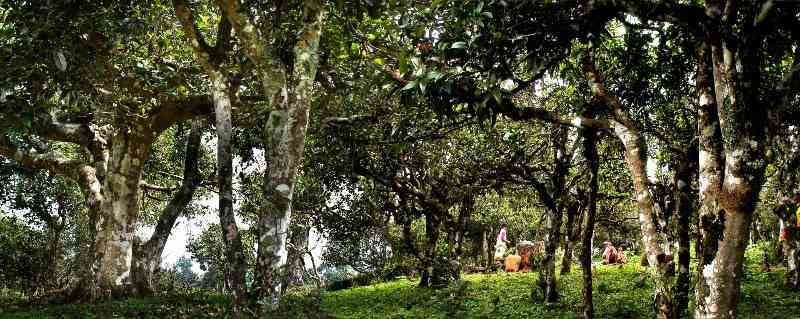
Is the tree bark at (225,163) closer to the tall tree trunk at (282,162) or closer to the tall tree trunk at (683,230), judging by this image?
the tall tree trunk at (282,162)

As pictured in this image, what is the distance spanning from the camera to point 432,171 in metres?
17.5

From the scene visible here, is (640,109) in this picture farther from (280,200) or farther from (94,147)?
(94,147)

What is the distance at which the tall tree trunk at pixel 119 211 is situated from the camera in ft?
48.5

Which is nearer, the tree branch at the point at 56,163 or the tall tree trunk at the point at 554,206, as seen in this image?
the tall tree trunk at the point at 554,206

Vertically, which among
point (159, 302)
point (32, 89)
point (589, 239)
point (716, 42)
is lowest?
point (159, 302)

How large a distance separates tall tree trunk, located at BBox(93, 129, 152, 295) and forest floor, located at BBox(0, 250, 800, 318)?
1032mm

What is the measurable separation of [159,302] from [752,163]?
1323cm

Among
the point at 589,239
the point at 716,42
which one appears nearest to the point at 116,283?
the point at 589,239

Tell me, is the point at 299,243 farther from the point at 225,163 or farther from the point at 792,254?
the point at 225,163

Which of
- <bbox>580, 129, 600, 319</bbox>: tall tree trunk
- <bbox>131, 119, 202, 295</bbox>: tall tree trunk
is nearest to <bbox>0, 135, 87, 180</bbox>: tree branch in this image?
<bbox>131, 119, 202, 295</bbox>: tall tree trunk

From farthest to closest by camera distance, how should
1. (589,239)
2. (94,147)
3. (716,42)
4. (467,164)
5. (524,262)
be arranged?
(524,262), (94,147), (467,164), (589,239), (716,42)

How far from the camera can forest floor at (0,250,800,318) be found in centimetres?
1177

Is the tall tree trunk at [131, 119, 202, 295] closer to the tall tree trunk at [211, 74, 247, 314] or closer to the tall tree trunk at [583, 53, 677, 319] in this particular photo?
the tall tree trunk at [211, 74, 247, 314]

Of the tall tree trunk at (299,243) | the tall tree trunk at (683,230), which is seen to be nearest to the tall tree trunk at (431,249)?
the tall tree trunk at (299,243)
